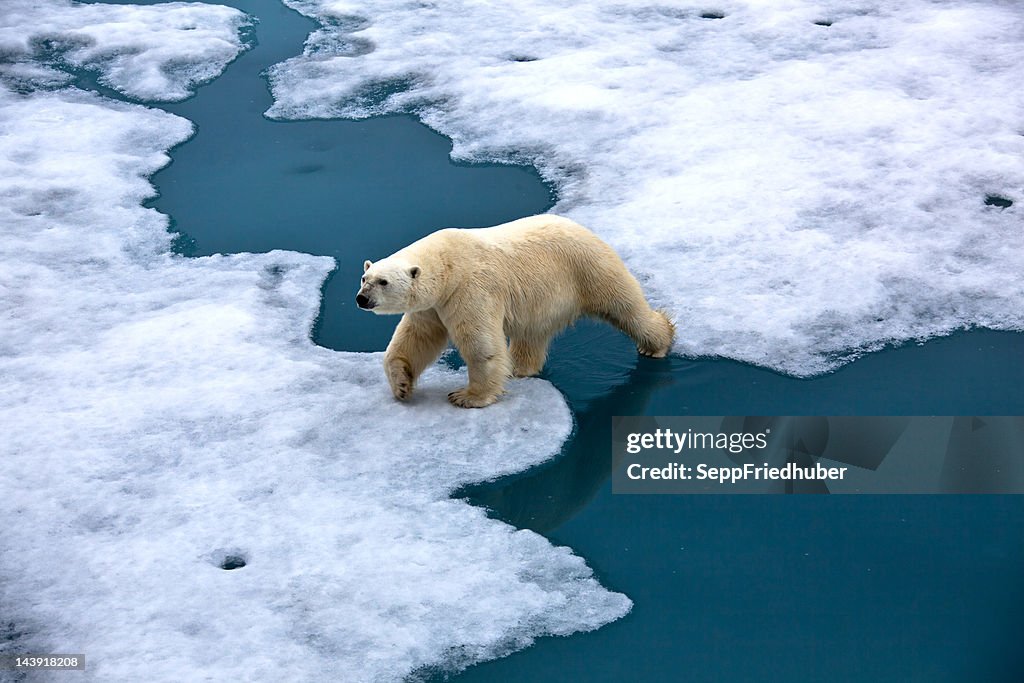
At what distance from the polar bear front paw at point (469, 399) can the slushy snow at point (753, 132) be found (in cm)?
99

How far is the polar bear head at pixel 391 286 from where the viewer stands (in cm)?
445

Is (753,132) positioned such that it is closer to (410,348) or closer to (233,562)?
(410,348)

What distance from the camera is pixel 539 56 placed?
861cm

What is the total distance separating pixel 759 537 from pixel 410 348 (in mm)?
1657

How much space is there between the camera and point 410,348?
4.92 m

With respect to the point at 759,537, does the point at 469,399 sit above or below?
above

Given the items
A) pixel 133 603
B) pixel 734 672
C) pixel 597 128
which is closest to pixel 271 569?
pixel 133 603

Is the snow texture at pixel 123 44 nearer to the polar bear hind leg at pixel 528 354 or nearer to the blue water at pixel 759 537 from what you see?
the blue water at pixel 759 537

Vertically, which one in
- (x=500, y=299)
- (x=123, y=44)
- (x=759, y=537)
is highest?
(x=123, y=44)

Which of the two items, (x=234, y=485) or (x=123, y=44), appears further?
(x=123, y=44)

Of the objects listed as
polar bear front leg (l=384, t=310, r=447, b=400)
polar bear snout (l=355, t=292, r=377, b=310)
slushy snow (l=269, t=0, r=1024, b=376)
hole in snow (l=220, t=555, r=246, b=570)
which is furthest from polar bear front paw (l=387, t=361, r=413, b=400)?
slushy snow (l=269, t=0, r=1024, b=376)

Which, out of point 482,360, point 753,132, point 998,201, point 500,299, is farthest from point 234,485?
point 998,201

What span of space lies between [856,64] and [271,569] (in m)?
5.99

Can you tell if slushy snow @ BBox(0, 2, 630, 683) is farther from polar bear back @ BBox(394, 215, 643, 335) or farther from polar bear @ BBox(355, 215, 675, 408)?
polar bear back @ BBox(394, 215, 643, 335)
